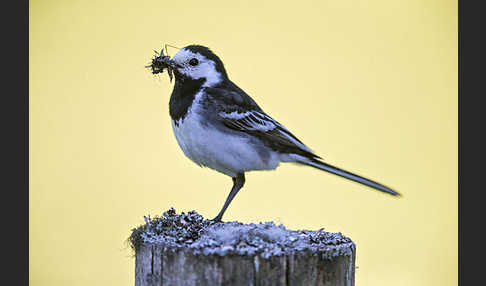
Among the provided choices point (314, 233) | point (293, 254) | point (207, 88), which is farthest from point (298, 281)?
point (207, 88)

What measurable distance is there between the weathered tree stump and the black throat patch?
113 centimetres

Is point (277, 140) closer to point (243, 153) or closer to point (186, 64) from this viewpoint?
point (243, 153)

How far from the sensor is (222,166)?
4098mm

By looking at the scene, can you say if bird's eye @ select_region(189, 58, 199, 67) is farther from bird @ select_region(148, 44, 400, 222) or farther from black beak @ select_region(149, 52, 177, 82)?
black beak @ select_region(149, 52, 177, 82)

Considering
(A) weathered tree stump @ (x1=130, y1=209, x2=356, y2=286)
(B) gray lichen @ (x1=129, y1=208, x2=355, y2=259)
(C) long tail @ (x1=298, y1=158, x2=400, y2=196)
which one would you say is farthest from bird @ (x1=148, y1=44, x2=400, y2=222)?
(A) weathered tree stump @ (x1=130, y1=209, x2=356, y2=286)

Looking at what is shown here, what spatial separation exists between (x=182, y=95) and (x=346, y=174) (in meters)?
1.48

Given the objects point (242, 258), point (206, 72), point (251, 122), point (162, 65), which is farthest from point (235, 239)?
point (162, 65)

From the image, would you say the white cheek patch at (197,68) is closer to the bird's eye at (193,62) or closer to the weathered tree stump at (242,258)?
the bird's eye at (193,62)

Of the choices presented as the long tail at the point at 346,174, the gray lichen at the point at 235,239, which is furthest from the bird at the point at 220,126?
the gray lichen at the point at 235,239

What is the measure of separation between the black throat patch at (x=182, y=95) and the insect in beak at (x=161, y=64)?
0.34 feet

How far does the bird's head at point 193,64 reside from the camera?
163 inches

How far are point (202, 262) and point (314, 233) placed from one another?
40.9 inches

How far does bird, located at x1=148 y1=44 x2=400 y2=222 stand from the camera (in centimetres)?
394

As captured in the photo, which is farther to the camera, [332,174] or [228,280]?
[332,174]
